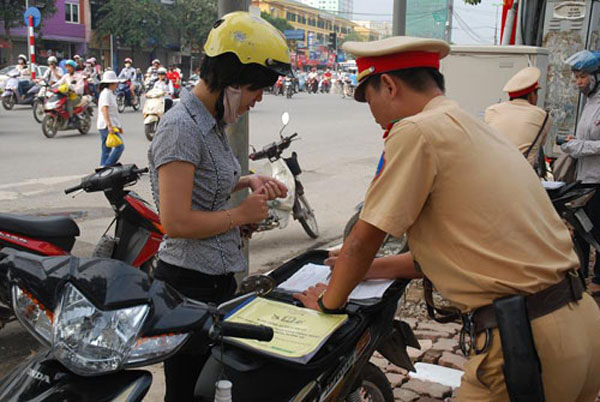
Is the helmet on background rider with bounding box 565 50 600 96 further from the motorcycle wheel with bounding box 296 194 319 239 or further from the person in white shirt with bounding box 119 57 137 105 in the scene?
the person in white shirt with bounding box 119 57 137 105

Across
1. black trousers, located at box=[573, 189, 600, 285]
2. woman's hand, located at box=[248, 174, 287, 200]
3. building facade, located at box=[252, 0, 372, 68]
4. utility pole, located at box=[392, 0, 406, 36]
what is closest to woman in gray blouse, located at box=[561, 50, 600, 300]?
black trousers, located at box=[573, 189, 600, 285]

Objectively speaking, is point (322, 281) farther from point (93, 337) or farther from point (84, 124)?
point (84, 124)

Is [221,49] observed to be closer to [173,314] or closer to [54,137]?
[173,314]

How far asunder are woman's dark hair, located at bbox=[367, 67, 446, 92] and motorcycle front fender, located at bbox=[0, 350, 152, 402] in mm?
1079

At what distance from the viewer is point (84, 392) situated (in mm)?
1483

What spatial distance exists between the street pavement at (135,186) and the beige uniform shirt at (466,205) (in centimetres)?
224

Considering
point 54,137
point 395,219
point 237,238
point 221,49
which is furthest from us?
point 54,137

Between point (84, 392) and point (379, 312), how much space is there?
3.75ft

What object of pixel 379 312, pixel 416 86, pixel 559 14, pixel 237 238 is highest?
pixel 559 14

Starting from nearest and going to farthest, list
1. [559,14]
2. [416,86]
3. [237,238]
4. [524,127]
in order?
[416,86], [237,238], [524,127], [559,14]

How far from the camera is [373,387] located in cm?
269

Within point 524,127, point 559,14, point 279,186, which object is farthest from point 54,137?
point 279,186

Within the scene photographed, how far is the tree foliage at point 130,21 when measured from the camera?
4947cm

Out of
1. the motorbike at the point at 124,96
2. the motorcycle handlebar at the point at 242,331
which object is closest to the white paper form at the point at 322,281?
the motorcycle handlebar at the point at 242,331
